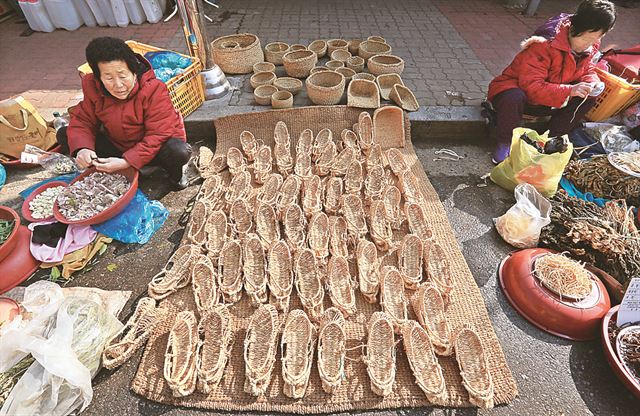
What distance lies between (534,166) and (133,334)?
328cm

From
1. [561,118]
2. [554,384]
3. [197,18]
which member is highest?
[197,18]

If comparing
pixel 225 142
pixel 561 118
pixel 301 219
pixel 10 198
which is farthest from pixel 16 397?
pixel 561 118

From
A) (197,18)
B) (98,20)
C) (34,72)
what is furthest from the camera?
(98,20)

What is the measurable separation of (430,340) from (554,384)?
2.56 feet

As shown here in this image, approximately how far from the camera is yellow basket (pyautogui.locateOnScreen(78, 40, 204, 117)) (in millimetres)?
3477

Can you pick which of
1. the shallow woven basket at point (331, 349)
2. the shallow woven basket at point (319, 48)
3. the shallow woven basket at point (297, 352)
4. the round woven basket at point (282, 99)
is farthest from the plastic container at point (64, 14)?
the shallow woven basket at point (331, 349)

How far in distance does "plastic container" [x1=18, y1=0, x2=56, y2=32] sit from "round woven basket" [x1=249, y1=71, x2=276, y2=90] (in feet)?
14.1

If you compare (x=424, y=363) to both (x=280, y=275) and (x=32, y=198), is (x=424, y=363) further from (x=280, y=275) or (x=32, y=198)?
(x=32, y=198)

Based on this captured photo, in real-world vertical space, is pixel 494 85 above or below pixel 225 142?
above

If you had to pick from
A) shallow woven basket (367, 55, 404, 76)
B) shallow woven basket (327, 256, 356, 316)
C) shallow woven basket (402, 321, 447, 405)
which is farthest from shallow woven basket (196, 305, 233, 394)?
shallow woven basket (367, 55, 404, 76)

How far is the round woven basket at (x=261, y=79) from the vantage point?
13.4ft

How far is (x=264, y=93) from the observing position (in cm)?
402

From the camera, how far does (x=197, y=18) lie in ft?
11.6

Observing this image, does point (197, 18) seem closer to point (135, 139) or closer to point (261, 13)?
point (135, 139)
